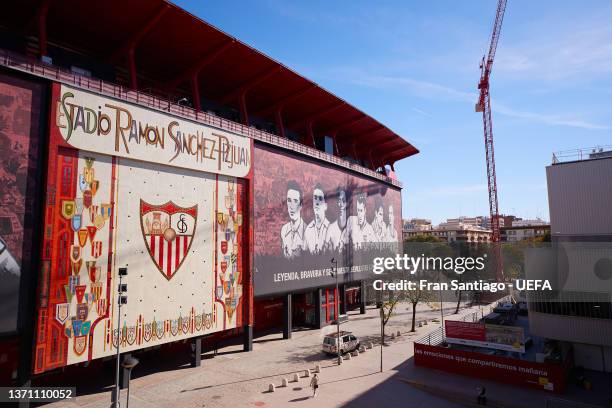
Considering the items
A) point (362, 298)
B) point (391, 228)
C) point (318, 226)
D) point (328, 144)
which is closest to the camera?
point (318, 226)

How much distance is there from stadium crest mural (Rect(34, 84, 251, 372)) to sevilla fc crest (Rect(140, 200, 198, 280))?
0.07 m

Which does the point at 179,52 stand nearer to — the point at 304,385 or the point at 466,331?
the point at 304,385

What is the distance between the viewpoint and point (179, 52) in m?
31.0

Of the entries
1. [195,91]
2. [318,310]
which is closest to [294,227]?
[318,310]

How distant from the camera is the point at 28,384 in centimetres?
1962

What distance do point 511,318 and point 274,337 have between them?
2844 centimetres

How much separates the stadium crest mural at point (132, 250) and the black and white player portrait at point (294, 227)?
6.16 m

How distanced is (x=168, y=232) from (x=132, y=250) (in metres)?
2.87

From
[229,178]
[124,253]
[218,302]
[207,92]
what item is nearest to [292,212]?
[229,178]

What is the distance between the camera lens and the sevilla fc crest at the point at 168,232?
25.1 metres

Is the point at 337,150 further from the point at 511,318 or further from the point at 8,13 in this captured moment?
the point at 8,13

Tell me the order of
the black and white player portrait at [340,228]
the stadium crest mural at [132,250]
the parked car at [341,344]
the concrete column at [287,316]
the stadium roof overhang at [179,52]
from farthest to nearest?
1. the black and white player portrait at [340,228]
2. the concrete column at [287,316]
3. the parked car at [341,344]
4. the stadium roof overhang at [179,52]
5. the stadium crest mural at [132,250]

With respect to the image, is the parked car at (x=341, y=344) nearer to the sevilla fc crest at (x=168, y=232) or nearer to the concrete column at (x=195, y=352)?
the concrete column at (x=195, y=352)

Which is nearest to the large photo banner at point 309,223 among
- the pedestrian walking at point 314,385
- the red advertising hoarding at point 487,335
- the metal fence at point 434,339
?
the metal fence at point 434,339
